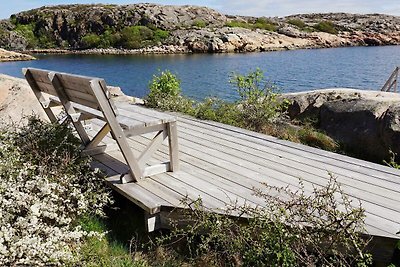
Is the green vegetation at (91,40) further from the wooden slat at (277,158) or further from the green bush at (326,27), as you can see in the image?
the wooden slat at (277,158)

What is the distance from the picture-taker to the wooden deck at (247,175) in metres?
3.56

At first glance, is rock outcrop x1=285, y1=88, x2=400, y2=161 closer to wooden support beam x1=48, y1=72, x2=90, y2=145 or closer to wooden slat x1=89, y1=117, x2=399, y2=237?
wooden slat x1=89, y1=117, x2=399, y2=237

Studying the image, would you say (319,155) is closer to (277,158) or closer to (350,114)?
(277,158)

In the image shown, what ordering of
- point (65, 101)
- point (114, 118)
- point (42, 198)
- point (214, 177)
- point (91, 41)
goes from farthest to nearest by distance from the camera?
point (91, 41) < point (65, 101) < point (214, 177) < point (114, 118) < point (42, 198)

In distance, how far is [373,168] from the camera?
14.1ft

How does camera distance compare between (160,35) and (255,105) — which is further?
(160,35)

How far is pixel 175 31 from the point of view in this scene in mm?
60719

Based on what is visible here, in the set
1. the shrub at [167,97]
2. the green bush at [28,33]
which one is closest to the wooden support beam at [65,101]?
the shrub at [167,97]

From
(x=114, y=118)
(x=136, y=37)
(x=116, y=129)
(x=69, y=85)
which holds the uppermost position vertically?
(x=69, y=85)

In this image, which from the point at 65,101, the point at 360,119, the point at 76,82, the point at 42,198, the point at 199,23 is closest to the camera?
the point at 42,198

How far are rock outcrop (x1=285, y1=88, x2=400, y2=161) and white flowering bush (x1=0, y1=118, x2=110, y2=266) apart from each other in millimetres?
4353

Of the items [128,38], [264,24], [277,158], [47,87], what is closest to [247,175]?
[277,158]

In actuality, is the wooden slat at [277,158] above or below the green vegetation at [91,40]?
above

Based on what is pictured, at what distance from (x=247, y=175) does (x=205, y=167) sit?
1.76ft
